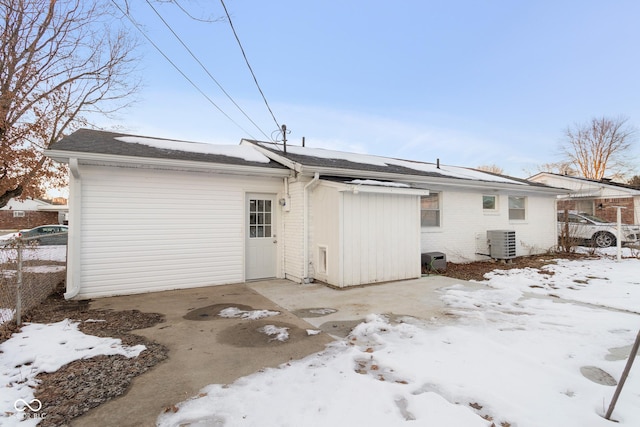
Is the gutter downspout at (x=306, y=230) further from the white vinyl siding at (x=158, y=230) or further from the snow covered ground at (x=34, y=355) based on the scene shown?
the snow covered ground at (x=34, y=355)

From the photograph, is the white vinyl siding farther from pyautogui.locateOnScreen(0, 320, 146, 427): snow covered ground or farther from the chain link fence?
pyautogui.locateOnScreen(0, 320, 146, 427): snow covered ground

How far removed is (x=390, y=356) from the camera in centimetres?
315

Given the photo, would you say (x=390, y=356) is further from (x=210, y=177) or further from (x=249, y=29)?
(x=249, y=29)

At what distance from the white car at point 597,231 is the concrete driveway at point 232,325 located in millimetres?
9902

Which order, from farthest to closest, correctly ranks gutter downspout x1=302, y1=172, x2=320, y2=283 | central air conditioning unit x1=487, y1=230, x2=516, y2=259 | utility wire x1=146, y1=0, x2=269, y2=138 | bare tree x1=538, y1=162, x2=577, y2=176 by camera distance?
bare tree x1=538, y1=162, x2=577, y2=176
central air conditioning unit x1=487, y1=230, x2=516, y2=259
gutter downspout x1=302, y1=172, x2=320, y2=283
utility wire x1=146, y1=0, x2=269, y2=138

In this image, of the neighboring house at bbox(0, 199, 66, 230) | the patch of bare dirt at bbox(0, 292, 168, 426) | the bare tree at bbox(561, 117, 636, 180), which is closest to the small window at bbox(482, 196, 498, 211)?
the patch of bare dirt at bbox(0, 292, 168, 426)

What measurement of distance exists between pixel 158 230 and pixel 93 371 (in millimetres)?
3815

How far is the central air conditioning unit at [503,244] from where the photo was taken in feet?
31.1

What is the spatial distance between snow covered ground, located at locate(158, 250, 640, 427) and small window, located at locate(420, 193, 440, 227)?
4820mm

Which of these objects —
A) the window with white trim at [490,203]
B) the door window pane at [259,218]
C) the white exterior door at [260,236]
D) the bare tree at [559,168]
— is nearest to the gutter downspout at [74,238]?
the white exterior door at [260,236]

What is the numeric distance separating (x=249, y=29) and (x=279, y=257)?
201 inches

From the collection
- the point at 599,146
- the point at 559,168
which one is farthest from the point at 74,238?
the point at 599,146

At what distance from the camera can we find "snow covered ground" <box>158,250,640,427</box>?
2170mm

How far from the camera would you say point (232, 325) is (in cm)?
427
